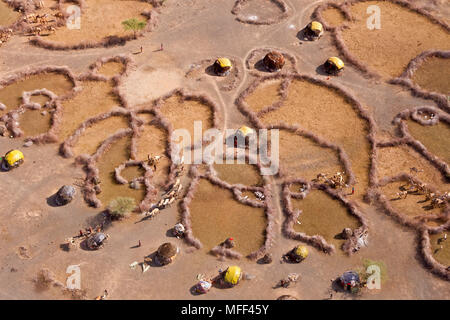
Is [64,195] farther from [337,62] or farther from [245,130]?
[337,62]

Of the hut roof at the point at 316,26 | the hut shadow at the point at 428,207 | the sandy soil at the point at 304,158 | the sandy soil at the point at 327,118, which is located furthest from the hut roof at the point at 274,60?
the hut shadow at the point at 428,207

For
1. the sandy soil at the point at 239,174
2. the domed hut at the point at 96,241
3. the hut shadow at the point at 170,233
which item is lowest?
the domed hut at the point at 96,241

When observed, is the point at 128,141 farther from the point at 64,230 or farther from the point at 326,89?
the point at 326,89

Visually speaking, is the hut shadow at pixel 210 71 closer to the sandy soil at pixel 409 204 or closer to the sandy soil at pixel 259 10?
the sandy soil at pixel 259 10

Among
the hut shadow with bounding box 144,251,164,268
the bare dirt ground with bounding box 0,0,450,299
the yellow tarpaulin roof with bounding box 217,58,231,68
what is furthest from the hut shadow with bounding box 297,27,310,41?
the hut shadow with bounding box 144,251,164,268

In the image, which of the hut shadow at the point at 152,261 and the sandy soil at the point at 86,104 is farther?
the sandy soil at the point at 86,104

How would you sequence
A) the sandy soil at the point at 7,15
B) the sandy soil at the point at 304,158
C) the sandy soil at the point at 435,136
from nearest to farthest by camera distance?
the sandy soil at the point at 304,158 < the sandy soil at the point at 435,136 < the sandy soil at the point at 7,15
